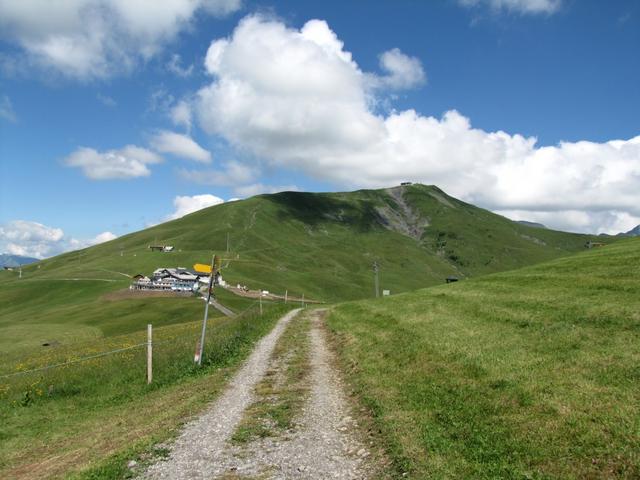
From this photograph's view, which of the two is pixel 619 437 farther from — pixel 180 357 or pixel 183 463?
pixel 180 357

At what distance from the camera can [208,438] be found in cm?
1377

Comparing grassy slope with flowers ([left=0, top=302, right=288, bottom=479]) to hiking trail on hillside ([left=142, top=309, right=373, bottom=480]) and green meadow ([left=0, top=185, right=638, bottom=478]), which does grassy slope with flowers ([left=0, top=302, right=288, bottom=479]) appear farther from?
hiking trail on hillside ([left=142, top=309, right=373, bottom=480])

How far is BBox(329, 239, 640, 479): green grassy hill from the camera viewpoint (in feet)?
34.9

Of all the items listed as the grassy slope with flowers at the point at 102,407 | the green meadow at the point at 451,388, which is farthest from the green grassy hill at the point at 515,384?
the grassy slope with flowers at the point at 102,407

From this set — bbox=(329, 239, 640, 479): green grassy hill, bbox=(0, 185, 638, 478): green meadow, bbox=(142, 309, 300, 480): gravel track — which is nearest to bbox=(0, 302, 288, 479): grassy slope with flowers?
bbox=(0, 185, 638, 478): green meadow

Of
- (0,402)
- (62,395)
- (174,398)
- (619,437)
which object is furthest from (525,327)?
(0,402)

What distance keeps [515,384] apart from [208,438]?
953 centimetres

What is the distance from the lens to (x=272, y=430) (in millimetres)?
14234

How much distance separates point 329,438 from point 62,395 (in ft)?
55.7

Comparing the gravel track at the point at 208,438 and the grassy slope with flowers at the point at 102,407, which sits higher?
the gravel track at the point at 208,438

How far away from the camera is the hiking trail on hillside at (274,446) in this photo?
11.3 meters

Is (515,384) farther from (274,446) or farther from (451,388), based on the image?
(274,446)

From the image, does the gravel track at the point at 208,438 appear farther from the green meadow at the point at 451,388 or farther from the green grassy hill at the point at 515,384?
the green grassy hill at the point at 515,384

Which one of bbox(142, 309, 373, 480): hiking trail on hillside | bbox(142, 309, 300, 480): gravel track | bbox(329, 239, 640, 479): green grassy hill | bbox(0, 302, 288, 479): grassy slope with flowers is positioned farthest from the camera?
bbox(0, 302, 288, 479): grassy slope with flowers
